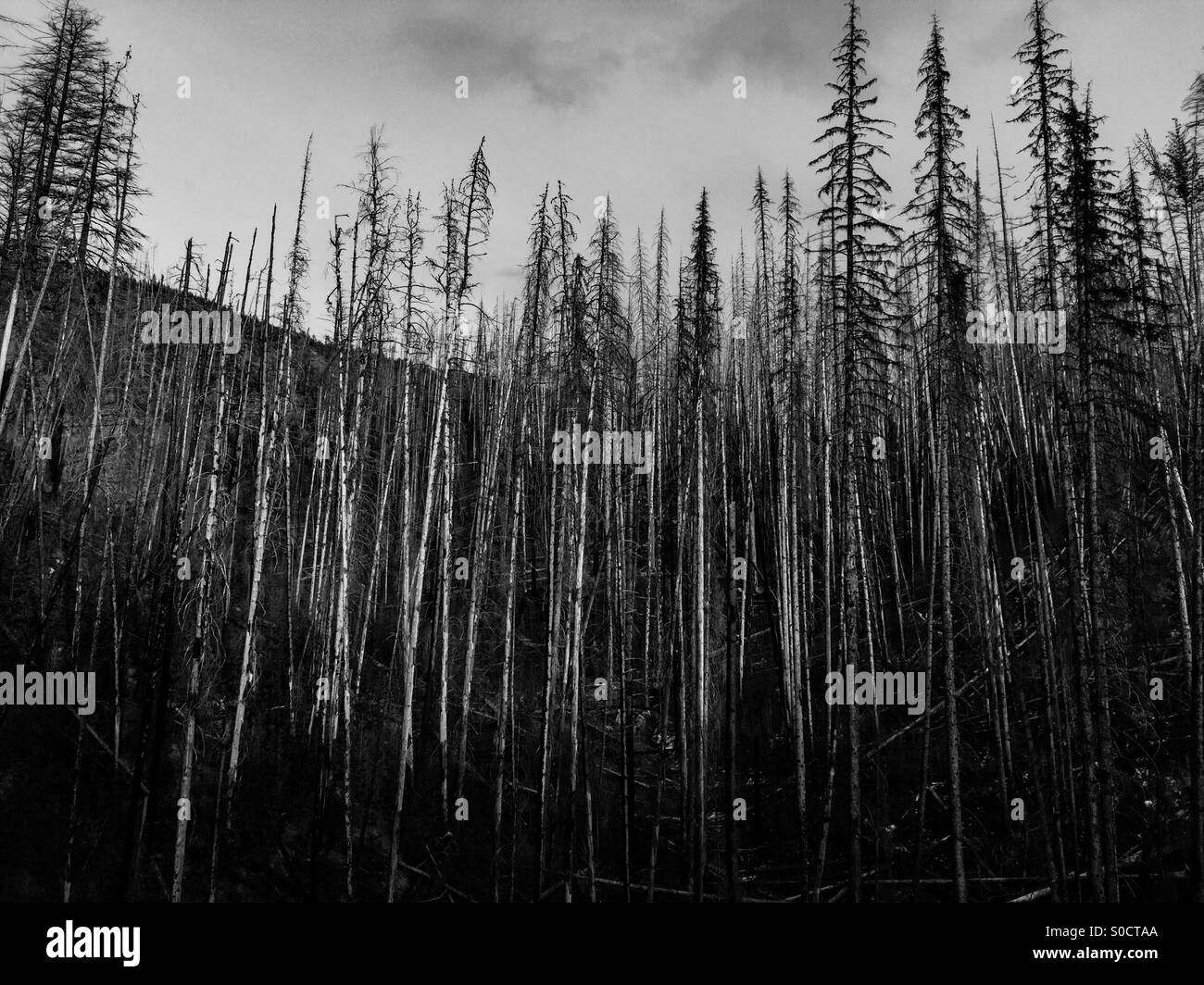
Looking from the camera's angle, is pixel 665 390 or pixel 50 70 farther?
pixel 665 390

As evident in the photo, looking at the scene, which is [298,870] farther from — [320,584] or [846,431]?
[846,431]

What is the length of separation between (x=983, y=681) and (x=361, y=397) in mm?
16639

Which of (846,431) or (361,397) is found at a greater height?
(361,397)

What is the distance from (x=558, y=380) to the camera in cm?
1293

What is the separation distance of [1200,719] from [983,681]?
8.83 m

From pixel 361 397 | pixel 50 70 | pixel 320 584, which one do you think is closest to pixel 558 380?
pixel 361 397

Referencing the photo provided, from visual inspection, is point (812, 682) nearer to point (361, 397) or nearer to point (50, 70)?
point (361, 397)

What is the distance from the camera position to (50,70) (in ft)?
32.7
